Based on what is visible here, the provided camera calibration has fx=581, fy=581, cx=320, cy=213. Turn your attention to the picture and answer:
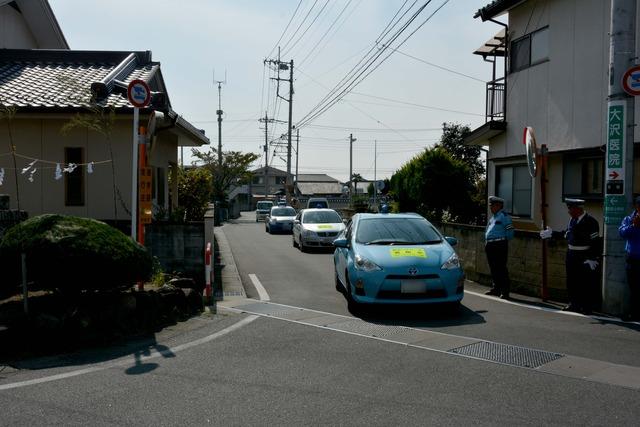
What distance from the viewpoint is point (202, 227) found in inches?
425

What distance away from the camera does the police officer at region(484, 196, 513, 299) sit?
386 inches

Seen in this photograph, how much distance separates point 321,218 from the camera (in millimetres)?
20281

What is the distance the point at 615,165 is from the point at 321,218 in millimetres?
12753

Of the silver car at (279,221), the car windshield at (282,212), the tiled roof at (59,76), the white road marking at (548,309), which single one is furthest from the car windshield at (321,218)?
the white road marking at (548,309)

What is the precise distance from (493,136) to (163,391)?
1290 cm

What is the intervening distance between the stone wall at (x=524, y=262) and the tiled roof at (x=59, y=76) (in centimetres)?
746

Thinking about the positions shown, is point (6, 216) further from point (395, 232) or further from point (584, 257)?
point (584, 257)

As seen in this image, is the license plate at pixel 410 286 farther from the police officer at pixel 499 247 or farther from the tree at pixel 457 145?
the tree at pixel 457 145

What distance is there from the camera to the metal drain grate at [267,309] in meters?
8.55

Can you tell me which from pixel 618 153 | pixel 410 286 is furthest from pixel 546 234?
pixel 410 286

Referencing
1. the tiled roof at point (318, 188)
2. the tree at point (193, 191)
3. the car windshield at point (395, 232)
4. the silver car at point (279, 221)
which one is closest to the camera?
the car windshield at point (395, 232)

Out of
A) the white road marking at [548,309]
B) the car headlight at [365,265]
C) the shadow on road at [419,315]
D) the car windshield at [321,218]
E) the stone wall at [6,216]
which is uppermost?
the stone wall at [6,216]

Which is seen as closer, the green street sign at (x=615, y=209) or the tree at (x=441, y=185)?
the green street sign at (x=615, y=209)

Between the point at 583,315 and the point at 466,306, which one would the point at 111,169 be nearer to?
the point at 466,306
